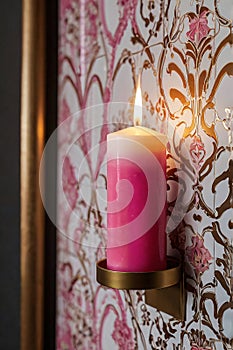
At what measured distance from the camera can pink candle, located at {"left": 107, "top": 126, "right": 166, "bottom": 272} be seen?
584 millimetres

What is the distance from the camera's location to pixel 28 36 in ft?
2.74

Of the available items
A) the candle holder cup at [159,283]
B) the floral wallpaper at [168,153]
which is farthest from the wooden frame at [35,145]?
the candle holder cup at [159,283]

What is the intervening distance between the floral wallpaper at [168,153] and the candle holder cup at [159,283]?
0.4 inches

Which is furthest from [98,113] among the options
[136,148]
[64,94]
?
→ [136,148]

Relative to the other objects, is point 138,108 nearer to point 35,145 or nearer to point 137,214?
point 137,214

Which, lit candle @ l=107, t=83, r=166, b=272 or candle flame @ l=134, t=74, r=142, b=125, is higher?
candle flame @ l=134, t=74, r=142, b=125

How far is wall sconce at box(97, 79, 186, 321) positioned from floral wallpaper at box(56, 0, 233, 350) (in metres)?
0.03

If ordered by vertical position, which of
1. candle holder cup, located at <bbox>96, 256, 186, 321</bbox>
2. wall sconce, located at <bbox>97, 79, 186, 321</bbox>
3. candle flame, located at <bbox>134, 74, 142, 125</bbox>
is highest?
candle flame, located at <bbox>134, 74, 142, 125</bbox>

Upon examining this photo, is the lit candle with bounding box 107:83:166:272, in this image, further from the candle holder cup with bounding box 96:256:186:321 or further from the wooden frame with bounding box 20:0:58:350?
the wooden frame with bounding box 20:0:58:350

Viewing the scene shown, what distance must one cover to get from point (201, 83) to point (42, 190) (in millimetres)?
338

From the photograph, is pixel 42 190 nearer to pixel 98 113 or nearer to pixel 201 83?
pixel 98 113

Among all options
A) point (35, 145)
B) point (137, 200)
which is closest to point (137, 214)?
point (137, 200)

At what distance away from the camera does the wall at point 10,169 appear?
867 mm

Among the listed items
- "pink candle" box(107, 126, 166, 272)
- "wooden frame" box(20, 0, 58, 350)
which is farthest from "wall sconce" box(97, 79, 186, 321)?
"wooden frame" box(20, 0, 58, 350)
